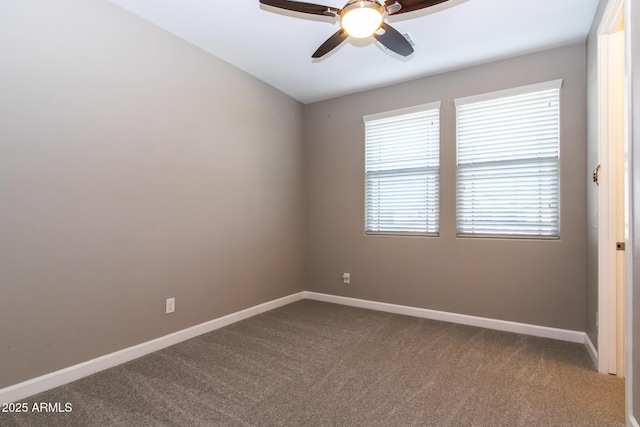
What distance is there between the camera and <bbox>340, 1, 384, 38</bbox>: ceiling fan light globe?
1.75 meters

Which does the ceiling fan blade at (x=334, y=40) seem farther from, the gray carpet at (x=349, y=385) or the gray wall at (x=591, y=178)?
the gray carpet at (x=349, y=385)

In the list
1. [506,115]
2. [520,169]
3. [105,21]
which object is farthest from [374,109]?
[105,21]

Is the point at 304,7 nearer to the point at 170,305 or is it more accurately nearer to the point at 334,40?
the point at 334,40

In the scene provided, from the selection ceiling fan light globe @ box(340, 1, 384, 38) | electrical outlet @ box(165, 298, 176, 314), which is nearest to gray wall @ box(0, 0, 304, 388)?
electrical outlet @ box(165, 298, 176, 314)

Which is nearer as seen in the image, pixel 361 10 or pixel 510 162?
pixel 361 10

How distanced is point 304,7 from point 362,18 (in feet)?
1.19

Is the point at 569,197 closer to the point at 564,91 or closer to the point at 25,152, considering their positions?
the point at 564,91

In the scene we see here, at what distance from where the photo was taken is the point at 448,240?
3377mm

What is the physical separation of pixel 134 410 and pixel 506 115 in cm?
381

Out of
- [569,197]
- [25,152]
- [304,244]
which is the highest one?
[25,152]

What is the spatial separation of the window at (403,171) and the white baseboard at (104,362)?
6.53ft

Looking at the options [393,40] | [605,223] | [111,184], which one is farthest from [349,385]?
[393,40]

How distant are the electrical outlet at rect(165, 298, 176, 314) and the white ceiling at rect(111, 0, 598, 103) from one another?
91.4 inches

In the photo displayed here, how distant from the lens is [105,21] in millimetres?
2301
